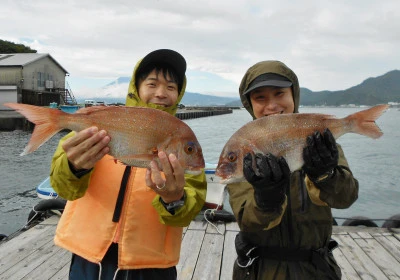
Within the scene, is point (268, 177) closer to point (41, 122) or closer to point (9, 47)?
point (41, 122)

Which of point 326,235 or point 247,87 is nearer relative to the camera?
point 326,235

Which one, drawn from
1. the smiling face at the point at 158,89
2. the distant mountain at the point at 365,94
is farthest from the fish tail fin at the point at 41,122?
the distant mountain at the point at 365,94

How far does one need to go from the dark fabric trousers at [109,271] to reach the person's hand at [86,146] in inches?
27.5

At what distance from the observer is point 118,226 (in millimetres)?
2389

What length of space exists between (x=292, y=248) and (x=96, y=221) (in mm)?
1471

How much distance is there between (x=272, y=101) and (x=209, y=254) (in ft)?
10.3

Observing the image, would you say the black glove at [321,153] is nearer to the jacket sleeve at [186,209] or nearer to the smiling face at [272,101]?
the smiling face at [272,101]

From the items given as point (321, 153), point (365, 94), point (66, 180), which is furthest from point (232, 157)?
point (365, 94)

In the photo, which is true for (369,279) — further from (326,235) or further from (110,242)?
(110,242)

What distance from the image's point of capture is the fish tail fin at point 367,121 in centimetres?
233

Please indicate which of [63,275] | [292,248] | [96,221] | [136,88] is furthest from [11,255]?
[292,248]

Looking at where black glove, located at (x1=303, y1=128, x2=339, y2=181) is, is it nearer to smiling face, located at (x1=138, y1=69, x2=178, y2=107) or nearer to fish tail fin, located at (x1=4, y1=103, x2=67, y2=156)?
smiling face, located at (x1=138, y1=69, x2=178, y2=107)

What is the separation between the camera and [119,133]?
226 cm

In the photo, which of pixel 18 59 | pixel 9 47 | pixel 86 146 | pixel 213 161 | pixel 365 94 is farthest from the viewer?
pixel 365 94
